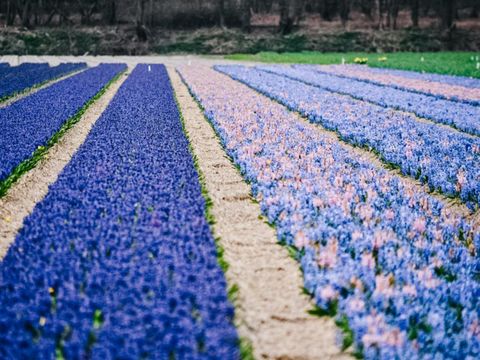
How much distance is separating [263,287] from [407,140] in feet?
19.4

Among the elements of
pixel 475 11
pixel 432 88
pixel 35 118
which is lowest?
pixel 35 118

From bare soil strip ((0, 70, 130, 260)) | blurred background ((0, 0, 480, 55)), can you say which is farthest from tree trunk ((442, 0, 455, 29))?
bare soil strip ((0, 70, 130, 260))

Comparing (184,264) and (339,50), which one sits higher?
(339,50)

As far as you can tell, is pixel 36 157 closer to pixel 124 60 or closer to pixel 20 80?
pixel 20 80

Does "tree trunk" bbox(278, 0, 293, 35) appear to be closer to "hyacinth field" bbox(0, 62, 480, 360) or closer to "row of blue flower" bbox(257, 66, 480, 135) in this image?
"row of blue flower" bbox(257, 66, 480, 135)

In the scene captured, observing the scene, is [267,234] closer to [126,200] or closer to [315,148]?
[126,200]

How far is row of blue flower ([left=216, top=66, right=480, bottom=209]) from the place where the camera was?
20.9ft

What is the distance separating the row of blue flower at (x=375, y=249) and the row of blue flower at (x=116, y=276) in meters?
0.82

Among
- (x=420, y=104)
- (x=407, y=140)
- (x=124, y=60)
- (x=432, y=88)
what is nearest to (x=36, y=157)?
(x=407, y=140)

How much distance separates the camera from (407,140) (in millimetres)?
8680

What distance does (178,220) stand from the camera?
172 inches

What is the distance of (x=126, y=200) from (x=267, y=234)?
1463mm

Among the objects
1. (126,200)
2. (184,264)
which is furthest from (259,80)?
(184,264)

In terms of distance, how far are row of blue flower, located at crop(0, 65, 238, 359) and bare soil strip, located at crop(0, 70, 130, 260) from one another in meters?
0.43
